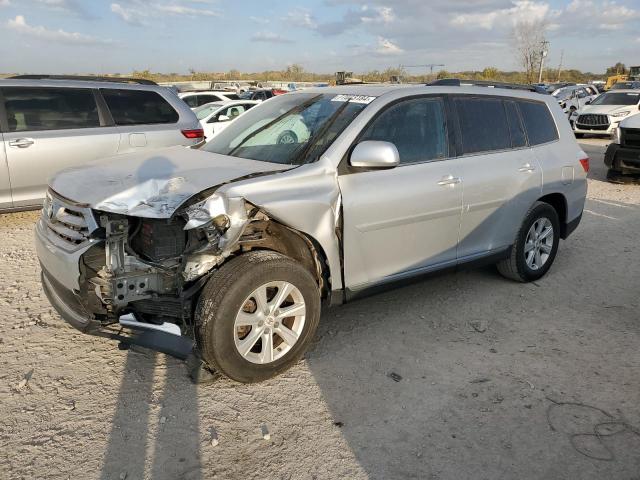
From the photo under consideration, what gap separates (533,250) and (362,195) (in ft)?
7.71

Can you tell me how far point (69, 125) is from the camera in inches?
263

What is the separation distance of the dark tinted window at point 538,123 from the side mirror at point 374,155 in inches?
79.7

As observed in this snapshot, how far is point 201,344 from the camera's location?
3.05 metres

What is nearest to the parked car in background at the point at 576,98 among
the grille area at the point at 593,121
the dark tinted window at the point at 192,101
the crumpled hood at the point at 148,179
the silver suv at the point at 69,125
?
the grille area at the point at 593,121

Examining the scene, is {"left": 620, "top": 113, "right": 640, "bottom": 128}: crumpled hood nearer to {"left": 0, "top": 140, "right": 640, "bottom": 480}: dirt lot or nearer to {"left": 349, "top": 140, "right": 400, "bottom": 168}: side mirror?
{"left": 0, "top": 140, "right": 640, "bottom": 480}: dirt lot

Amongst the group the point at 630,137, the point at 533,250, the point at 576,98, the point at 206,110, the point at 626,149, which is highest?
the point at 576,98

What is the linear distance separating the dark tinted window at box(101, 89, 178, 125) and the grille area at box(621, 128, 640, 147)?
27.3 feet

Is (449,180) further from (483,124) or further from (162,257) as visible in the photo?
(162,257)

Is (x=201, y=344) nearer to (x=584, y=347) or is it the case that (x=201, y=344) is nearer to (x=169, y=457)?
(x=169, y=457)

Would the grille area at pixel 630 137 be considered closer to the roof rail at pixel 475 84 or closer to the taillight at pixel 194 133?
the roof rail at pixel 475 84

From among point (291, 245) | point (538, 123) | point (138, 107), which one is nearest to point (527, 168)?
point (538, 123)

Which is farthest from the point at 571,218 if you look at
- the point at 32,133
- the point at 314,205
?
the point at 32,133

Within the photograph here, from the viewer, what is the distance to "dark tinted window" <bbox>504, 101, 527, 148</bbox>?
4.76 metres

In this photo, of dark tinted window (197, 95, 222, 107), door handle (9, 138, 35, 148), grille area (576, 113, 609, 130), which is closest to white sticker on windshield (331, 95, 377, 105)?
door handle (9, 138, 35, 148)
